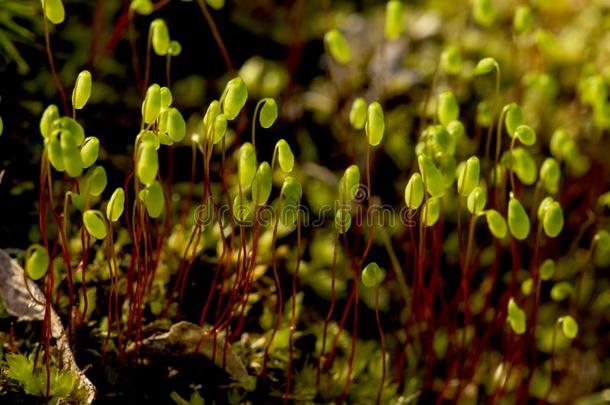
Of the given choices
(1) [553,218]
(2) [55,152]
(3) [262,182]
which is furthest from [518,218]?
(2) [55,152]

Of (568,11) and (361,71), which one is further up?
(568,11)

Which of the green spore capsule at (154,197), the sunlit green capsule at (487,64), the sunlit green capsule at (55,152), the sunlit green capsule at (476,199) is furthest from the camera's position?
the sunlit green capsule at (487,64)

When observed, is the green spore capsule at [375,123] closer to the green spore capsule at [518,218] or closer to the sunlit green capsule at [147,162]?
the green spore capsule at [518,218]

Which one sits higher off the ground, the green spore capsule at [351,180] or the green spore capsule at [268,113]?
the green spore capsule at [268,113]

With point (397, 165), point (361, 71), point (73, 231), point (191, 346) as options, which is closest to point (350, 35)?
point (361, 71)

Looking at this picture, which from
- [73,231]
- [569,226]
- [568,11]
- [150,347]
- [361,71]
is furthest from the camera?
[568,11]

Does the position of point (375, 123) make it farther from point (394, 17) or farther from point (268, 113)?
point (394, 17)

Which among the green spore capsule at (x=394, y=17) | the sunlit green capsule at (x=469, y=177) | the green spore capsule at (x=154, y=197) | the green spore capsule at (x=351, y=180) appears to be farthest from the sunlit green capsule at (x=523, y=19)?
the green spore capsule at (x=154, y=197)

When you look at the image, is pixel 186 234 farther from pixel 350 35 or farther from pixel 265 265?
pixel 350 35
